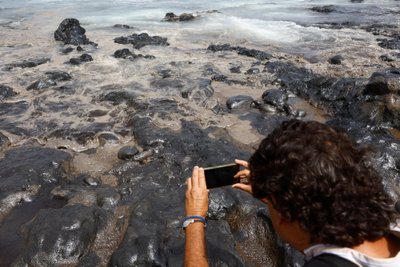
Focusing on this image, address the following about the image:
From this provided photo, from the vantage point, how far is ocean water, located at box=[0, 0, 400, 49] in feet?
46.1

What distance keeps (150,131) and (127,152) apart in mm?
747

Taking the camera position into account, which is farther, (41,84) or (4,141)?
(41,84)

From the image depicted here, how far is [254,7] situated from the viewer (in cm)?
2108

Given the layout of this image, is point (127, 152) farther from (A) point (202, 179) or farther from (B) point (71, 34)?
(B) point (71, 34)

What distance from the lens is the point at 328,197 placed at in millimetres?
1639

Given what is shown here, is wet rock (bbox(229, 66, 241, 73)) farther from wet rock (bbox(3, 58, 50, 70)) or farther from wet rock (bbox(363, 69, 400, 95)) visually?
wet rock (bbox(3, 58, 50, 70))

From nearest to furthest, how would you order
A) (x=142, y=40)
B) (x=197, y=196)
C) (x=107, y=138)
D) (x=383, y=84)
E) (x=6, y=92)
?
(x=197, y=196), (x=107, y=138), (x=383, y=84), (x=6, y=92), (x=142, y=40)

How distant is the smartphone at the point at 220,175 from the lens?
2506 mm

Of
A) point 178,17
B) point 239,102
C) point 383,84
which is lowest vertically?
point 178,17

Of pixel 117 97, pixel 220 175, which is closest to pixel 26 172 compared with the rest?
pixel 117 97

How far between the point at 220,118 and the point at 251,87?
183 cm

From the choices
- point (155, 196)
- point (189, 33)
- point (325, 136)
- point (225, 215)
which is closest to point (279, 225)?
point (325, 136)

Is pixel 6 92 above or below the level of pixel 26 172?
below

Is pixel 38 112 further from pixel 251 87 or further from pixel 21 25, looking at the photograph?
pixel 21 25
